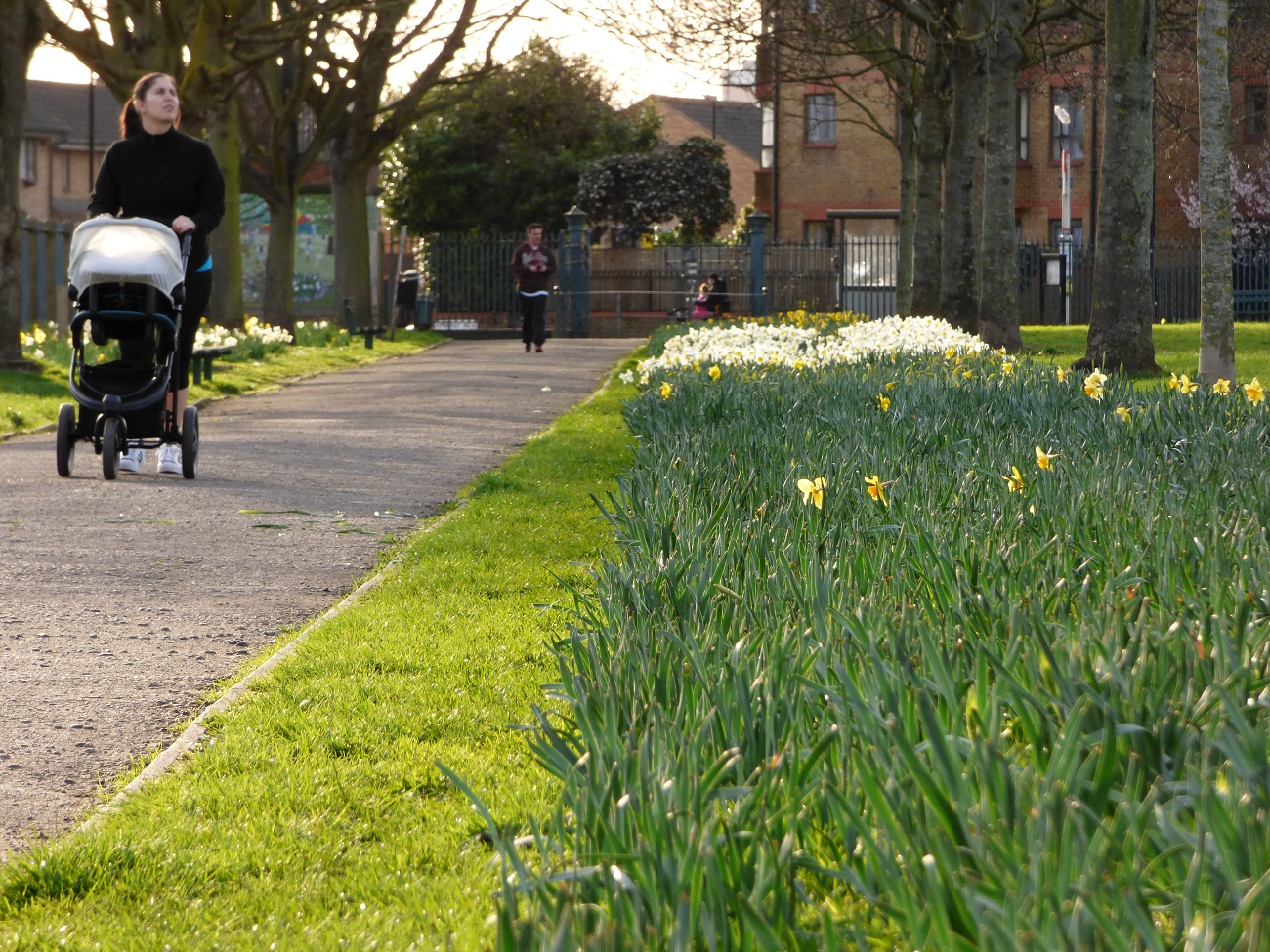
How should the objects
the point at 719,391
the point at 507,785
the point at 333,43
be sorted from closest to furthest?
the point at 507,785, the point at 719,391, the point at 333,43

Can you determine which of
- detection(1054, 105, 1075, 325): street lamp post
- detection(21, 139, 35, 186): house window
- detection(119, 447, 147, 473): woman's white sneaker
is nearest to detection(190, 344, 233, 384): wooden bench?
detection(119, 447, 147, 473): woman's white sneaker

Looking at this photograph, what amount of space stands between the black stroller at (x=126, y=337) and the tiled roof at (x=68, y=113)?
53.6 m

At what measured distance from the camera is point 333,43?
1256 inches

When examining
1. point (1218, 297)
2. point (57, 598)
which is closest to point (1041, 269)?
point (1218, 297)

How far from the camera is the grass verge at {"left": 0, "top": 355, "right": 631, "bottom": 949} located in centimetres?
264

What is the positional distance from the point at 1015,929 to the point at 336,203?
32436 millimetres

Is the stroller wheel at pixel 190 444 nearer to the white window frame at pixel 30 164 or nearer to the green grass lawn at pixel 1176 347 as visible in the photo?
the green grass lawn at pixel 1176 347

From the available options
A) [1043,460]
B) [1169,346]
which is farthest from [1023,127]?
[1043,460]

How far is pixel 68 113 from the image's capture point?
65.5m

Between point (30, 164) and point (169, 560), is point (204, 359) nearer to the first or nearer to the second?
point (169, 560)

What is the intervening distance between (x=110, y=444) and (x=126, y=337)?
63cm

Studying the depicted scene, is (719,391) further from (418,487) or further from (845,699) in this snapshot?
(845,699)

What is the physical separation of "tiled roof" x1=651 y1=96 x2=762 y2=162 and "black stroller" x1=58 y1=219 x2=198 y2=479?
77.8m

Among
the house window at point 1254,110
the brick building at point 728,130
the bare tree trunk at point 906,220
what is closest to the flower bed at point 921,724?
the bare tree trunk at point 906,220
